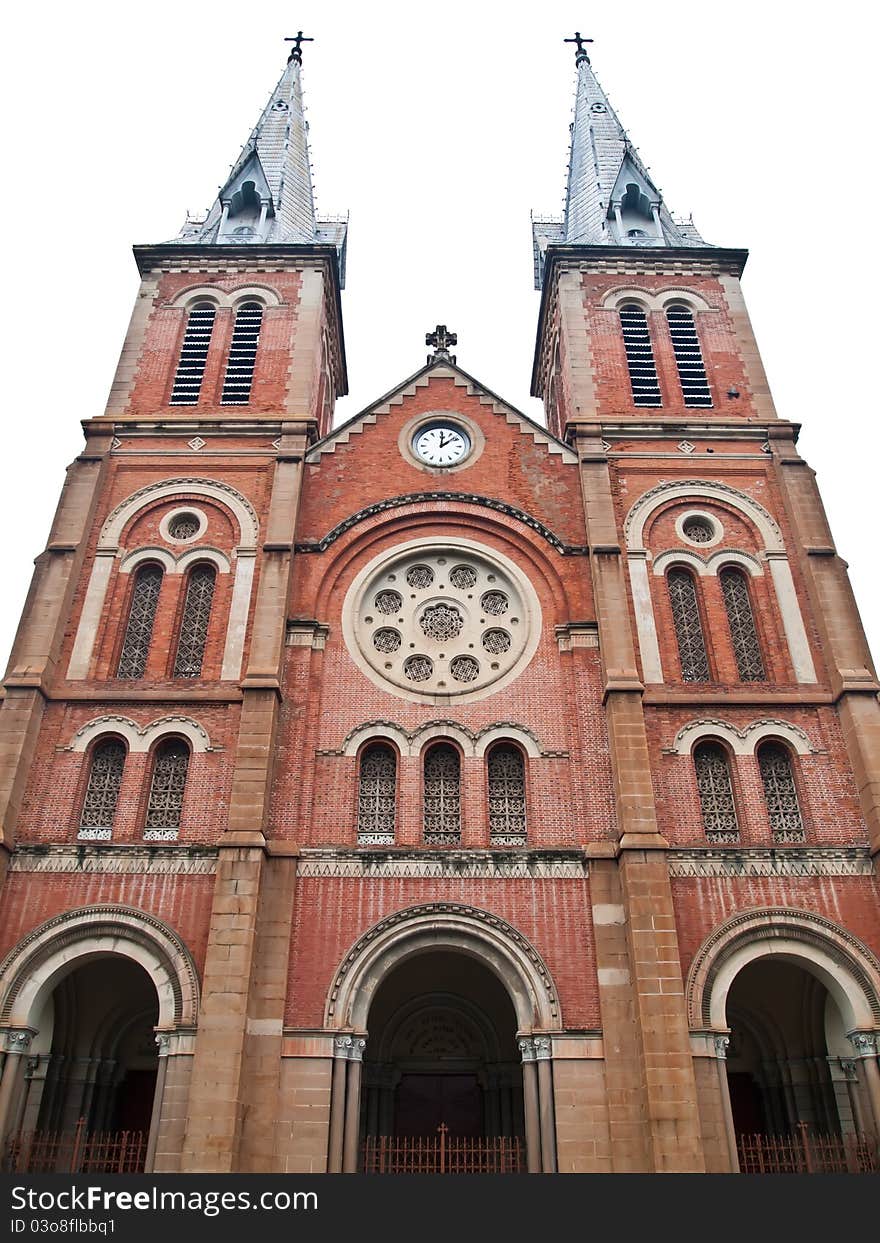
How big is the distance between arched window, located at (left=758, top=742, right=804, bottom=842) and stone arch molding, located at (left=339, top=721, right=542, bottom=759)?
451 centimetres

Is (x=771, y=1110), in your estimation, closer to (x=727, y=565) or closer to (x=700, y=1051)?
(x=700, y=1051)

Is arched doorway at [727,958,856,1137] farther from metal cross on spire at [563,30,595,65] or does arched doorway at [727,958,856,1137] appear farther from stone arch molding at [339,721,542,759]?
metal cross on spire at [563,30,595,65]

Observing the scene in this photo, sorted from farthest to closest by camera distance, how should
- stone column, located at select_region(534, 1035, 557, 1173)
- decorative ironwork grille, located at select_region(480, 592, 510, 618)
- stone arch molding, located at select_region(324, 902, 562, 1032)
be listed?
decorative ironwork grille, located at select_region(480, 592, 510, 618)
stone arch molding, located at select_region(324, 902, 562, 1032)
stone column, located at select_region(534, 1035, 557, 1173)

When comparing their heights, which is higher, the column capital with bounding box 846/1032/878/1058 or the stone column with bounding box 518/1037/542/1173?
the column capital with bounding box 846/1032/878/1058

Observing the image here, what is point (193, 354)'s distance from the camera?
25.9 metres

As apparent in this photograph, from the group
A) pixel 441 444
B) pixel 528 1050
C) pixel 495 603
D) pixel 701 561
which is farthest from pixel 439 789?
pixel 441 444

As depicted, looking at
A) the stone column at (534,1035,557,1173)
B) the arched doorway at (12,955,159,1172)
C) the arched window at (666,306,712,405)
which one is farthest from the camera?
the arched window at (666,306,712,405)

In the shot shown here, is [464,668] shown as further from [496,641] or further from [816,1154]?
[816,1154]

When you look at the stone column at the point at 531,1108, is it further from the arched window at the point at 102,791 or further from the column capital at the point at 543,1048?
the arched window at the point at 102,791

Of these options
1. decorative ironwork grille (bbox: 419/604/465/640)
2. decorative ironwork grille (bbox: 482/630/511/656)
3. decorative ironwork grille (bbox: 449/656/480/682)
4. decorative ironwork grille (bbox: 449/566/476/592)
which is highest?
decorative ironwork grille (bbox: 449/566/476/592)

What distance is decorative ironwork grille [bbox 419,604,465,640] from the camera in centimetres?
2092

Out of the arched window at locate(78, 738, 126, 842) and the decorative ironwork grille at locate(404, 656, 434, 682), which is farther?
the decorative ironwork grille at locate(404, 656, 434, 682)

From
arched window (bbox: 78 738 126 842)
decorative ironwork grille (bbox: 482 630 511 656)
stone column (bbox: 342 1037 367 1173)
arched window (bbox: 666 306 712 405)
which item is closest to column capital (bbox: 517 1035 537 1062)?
stone column (bbox: 342 1037 367 1173)

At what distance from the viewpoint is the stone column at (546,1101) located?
15.4 m
